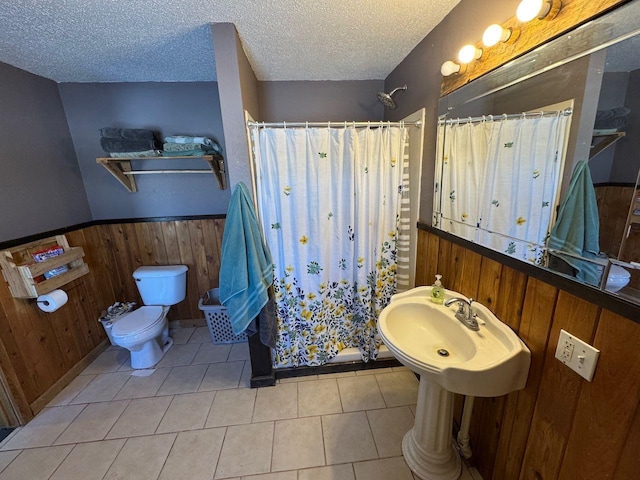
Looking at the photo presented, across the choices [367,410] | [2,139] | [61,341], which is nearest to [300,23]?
[2,139]

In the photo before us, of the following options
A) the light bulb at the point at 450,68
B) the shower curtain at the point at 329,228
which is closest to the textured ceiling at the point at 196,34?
the light bulb at the point at 450,68

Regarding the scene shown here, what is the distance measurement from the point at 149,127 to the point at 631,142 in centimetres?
293

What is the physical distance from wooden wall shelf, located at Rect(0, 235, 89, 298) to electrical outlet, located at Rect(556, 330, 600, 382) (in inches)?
111

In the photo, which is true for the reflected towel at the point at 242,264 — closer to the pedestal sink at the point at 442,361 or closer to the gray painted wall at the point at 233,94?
the gray painted wall at the point at 233,94

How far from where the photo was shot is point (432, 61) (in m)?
1.52

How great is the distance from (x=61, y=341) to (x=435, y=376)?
265 centimetres

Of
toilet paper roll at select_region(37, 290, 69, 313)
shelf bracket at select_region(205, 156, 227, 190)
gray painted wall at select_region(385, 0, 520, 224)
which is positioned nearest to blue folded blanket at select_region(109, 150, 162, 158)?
shelf bracket at select_region(205, 156, 227, 190)

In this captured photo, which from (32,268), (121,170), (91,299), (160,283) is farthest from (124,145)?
(91,299)

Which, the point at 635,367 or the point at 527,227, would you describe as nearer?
the point at 635,367

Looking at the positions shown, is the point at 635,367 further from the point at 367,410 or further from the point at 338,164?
the point at 338,164

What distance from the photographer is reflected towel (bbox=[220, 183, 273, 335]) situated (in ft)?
5.08

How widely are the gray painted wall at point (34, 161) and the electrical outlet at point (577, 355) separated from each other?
118 inches

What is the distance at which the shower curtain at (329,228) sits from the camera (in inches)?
64.6

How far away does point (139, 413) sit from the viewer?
169cm
